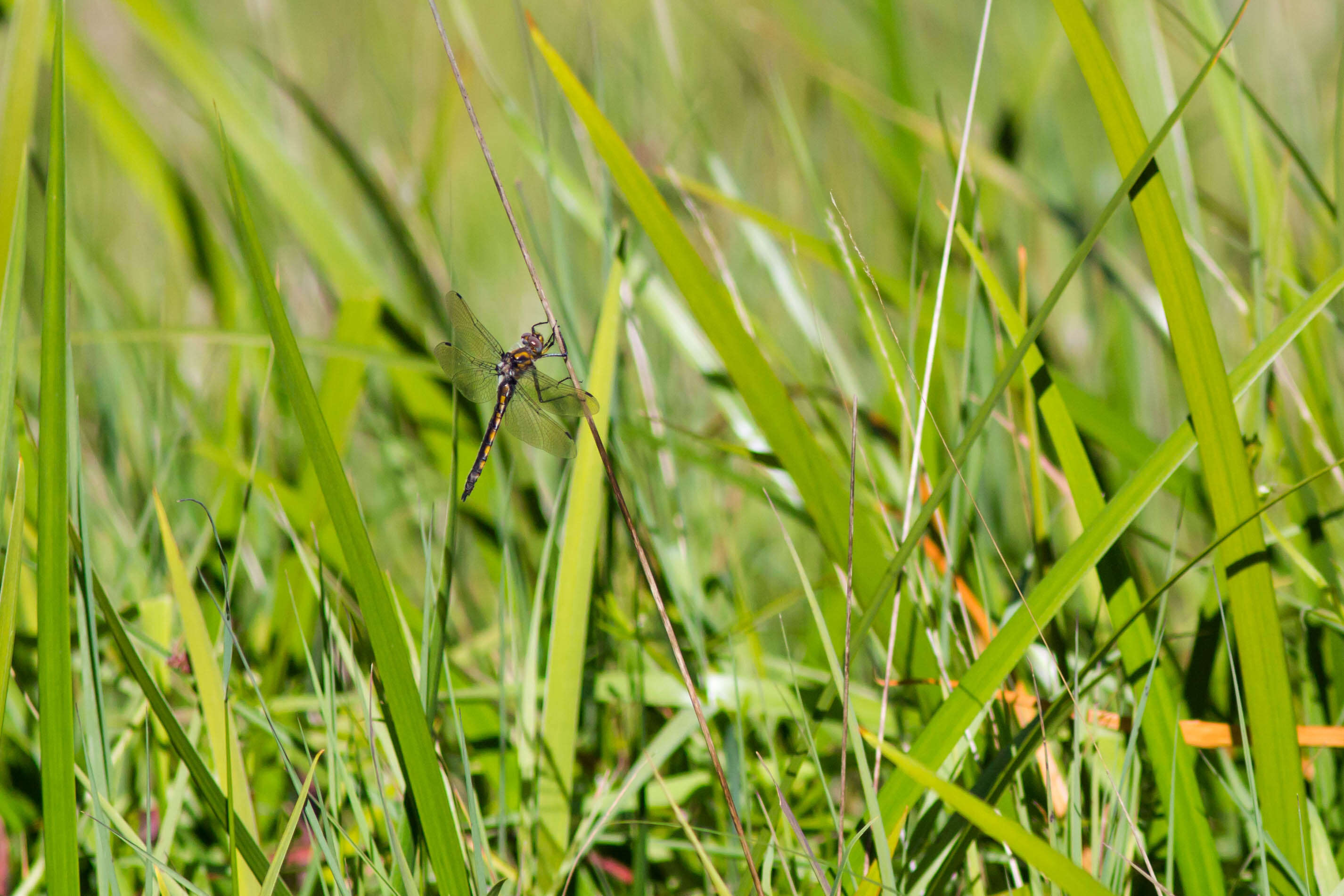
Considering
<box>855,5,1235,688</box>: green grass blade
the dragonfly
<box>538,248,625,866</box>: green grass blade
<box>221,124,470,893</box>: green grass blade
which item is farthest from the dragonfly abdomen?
<box>855,5,1235,688</box>: green grass blade

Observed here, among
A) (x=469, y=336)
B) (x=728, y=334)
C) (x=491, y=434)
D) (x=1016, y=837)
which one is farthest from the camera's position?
(x=469, y=336)

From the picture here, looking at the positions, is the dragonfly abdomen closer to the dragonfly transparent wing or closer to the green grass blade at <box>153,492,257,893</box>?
the dragonfly transparent wing

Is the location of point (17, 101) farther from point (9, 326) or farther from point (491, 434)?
point (491, 434)

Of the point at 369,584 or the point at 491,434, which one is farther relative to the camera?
the point at 491,434

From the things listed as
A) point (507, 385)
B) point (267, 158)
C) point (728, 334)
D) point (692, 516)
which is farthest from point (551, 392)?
point (728, 334)

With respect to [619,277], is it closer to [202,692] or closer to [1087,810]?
[202,692]

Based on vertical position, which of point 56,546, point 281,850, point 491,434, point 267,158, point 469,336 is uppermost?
point 267,158

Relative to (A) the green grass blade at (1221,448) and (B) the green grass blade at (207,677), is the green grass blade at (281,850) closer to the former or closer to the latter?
(B) the green grass blade at (207,677)

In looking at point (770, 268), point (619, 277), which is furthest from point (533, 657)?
point (770, 268)
